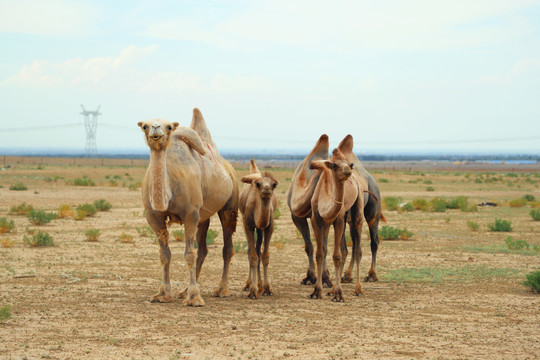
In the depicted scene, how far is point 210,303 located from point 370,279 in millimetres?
3813

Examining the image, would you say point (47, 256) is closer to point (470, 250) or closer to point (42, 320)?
point (42, 320)

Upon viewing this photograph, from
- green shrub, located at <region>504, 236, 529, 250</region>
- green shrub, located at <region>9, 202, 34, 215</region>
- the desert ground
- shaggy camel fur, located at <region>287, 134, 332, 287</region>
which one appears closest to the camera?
the desert ground

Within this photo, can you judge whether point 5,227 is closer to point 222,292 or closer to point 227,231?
point 227,231

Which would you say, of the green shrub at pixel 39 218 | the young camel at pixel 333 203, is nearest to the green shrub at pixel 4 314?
the young camel at pixel 333 203

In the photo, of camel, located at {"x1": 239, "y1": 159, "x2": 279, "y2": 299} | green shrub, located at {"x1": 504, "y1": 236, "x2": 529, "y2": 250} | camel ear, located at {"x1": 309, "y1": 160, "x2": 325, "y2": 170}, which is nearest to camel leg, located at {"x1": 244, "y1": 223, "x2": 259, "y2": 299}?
camel, located at {"x1": 239, "y1": 159, "x2": 279, "y2": 299}

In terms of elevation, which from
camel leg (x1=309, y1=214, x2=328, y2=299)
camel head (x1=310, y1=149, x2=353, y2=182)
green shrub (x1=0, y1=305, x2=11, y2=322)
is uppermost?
camel head (x1=310, y1=149, x2=353, y2=182)

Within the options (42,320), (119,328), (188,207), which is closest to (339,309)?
(188,207)

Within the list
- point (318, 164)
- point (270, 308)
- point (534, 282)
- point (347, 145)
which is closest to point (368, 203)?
point (347, 145)

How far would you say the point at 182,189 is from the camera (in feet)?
32.6

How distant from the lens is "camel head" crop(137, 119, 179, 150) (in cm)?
934

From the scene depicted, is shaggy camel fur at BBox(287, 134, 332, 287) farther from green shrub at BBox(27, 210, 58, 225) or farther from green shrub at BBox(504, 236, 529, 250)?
green shrub at BBox(27, 210, 58, 225)

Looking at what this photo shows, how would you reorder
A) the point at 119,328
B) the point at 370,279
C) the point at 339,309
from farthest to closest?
the point at 370,279 → the point at 339,309 → the point at 119,328

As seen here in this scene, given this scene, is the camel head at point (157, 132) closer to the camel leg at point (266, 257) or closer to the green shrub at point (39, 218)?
the camel leg at point (266, 257)

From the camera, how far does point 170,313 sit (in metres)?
9.48
